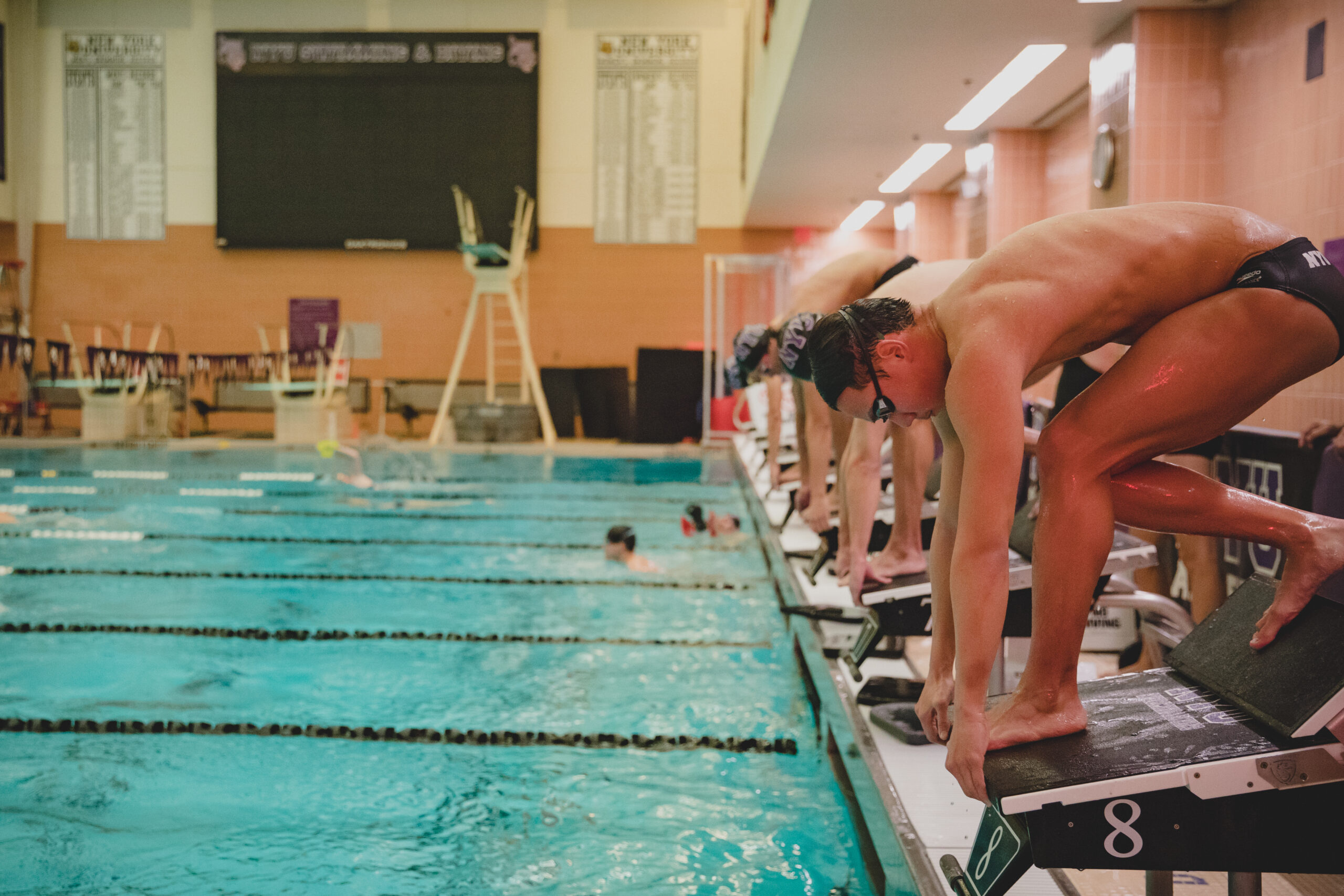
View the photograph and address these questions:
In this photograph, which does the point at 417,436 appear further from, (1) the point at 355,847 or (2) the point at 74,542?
(1) the point at 355,847

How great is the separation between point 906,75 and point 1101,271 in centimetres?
507

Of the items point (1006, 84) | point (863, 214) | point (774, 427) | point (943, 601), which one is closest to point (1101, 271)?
point (943, 601)

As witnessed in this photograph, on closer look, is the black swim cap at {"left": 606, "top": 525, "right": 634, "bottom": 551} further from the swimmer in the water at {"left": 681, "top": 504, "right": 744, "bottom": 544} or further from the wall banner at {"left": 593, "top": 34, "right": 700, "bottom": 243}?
the wall banner at {"left": 593, "top": 34, "right": 700, "bottom": 243}

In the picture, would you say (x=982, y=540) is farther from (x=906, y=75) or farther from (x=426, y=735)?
(x=906, y=75)

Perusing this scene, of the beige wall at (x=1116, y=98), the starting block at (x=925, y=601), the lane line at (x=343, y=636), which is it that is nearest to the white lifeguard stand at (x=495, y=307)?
the beige wall at (x=1116, y=98)

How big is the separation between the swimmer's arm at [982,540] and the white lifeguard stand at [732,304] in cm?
965

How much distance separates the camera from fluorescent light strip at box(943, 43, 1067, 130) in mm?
5688

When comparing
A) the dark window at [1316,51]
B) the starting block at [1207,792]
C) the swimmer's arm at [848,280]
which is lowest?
the starting block at [1207,792]

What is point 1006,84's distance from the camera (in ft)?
20.7

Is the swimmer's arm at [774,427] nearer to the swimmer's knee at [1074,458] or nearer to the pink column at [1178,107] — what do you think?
the pink column at [1178,107]

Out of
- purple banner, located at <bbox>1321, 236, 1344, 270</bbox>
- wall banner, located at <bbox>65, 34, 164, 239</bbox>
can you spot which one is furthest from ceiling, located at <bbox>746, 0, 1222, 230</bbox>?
wall banner, located at <bbox>65, 34, 164, 239</bbox>

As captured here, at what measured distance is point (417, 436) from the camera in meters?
13.1

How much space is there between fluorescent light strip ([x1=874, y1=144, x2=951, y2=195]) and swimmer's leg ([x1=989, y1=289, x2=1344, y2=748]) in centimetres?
711

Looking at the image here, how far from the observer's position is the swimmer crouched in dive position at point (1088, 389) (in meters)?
1.53
